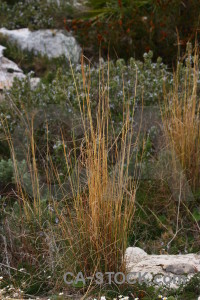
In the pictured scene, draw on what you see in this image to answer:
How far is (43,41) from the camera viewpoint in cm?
811

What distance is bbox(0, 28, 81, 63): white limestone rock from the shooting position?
7973 millimetres

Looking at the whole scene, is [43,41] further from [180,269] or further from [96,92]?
[180,269]

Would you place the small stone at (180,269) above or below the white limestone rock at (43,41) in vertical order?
below

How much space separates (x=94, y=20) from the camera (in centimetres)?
813

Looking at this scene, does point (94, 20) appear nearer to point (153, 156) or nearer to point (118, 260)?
point (153, 156)

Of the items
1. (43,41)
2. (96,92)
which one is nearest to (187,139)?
(96,92)

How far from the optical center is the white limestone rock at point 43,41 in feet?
26.2

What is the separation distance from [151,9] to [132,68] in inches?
104

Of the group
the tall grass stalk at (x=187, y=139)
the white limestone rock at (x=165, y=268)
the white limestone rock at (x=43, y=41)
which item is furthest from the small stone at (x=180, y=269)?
the white limestone rock at (x=43, y=41)

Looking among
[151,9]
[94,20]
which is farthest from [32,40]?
[151,9]

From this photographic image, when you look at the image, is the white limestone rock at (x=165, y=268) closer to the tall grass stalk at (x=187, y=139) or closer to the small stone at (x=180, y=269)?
the small stone at (x=180, y=269)

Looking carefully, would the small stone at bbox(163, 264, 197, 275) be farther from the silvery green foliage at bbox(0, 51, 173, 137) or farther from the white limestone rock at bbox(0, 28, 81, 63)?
the white limestone rock at bbox(0, 28, 81, 63)

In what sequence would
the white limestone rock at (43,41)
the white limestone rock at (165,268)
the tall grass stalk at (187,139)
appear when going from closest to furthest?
the white limestone rock at (165,268), the tall grass stalk at (187,139), the white limestone rock at (43,41)

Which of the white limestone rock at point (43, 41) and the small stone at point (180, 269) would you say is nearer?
the small stone at point (180, 269)
